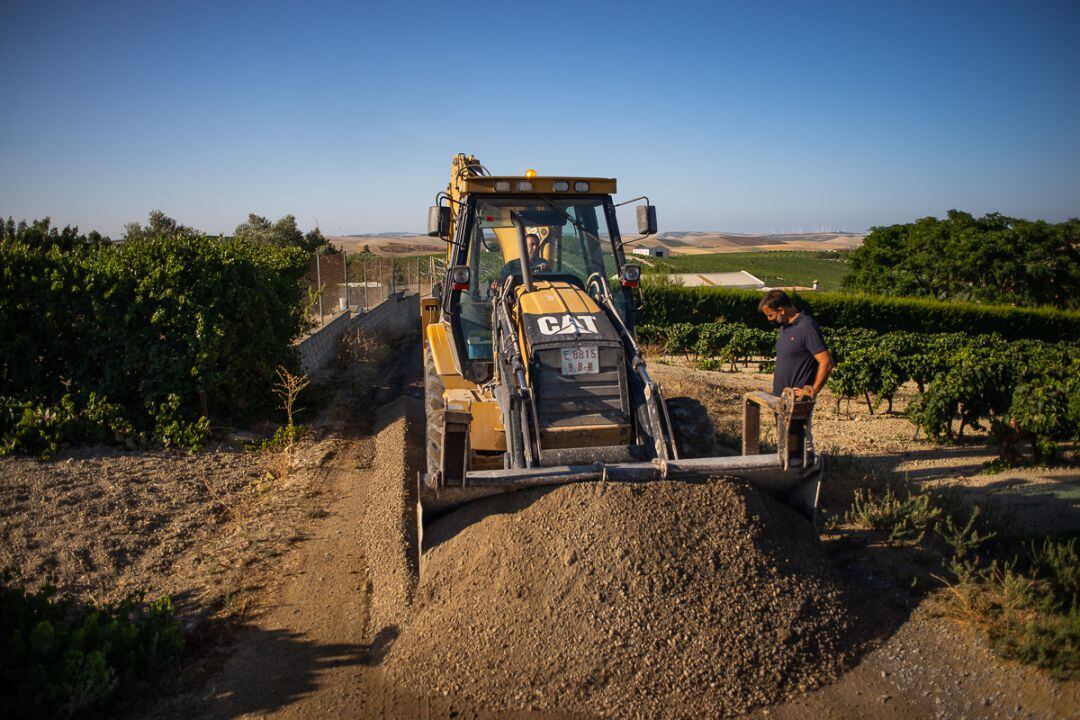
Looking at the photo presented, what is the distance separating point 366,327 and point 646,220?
1217 cm

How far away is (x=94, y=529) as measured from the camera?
5.88 m

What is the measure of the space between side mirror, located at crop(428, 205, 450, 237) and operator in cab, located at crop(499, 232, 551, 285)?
0.77 metres

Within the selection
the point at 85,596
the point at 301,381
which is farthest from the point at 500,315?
the point at 301,381

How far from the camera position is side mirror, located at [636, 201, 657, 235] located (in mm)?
6555

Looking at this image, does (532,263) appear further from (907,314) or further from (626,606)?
(907,314)

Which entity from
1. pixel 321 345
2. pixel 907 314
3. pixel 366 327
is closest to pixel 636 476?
pixel 321 345

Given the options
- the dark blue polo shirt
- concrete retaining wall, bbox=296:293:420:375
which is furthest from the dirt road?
concrete retaining wall, bbox=296:293:420:375

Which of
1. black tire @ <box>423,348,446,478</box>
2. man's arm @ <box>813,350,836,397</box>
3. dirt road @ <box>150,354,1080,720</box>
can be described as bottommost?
dirt road @ <box>150,354,1080,720</box>

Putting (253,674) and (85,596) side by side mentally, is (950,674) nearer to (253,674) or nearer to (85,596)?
(253,674)

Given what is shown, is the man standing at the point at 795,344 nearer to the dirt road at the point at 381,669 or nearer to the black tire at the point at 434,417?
the dirt road at the point at 381,669

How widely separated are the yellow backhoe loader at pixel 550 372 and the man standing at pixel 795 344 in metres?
0.40

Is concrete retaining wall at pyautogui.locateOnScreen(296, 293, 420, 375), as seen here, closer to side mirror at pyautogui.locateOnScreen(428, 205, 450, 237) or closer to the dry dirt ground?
the dry dirt ground

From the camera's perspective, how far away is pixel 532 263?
22.9 feet

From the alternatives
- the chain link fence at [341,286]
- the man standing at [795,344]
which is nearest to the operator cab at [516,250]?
the man standing at [795,344]
